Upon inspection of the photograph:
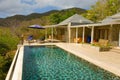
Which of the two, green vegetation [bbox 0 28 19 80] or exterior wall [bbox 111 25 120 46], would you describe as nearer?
green vegetation [bbox 0 28 19 80]

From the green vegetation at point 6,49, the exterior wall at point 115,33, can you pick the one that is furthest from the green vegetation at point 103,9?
the green vegetation at point 6,49

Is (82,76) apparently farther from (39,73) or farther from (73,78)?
(39,73)

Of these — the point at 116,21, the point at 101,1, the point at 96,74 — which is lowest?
the point at 96,74

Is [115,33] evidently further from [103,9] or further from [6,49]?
[103,9]

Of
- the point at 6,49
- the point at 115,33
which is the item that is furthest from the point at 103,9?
the point at 6,49

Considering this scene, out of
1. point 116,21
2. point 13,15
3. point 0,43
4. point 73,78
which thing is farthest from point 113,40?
point 13,15

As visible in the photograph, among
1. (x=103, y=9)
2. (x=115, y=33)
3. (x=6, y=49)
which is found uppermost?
(x=103, y=9)

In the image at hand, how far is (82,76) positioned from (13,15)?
229 feet

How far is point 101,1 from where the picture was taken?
126 ft

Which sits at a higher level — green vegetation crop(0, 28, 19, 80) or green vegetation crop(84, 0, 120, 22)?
green vegetation crop(84, 0, 120, 22)

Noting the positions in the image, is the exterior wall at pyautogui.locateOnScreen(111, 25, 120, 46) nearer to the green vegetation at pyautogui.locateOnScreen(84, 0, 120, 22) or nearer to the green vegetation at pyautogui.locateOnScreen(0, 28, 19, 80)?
the green vegetation at pyautogui.locateOnScreen(0, 28, 19, 80)

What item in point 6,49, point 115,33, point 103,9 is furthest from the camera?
point 103,9

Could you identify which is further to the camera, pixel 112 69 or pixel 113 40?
pixel 113 40

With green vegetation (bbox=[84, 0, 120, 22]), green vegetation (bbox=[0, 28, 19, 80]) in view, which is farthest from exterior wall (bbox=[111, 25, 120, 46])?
green vegetation (bbox=[84, 0, 120, 22])
